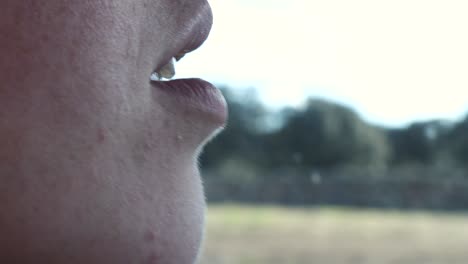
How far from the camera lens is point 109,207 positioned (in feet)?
1.19

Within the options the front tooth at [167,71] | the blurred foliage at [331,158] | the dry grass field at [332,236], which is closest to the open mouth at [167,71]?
the front tooth at [167,71]

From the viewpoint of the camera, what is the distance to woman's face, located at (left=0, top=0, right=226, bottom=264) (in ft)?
1.12

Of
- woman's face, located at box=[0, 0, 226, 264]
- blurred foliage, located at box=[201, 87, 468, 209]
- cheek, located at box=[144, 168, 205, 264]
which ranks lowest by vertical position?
blurred foliage, located at box=[201, 87, 468, 209]

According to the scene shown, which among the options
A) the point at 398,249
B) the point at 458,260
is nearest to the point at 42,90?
the point at 458,260

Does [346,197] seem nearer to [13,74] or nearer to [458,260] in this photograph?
[458,260]

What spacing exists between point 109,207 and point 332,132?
292cm

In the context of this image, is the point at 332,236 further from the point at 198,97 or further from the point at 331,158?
the point at 198,97

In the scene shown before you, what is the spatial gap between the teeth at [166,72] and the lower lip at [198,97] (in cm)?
1

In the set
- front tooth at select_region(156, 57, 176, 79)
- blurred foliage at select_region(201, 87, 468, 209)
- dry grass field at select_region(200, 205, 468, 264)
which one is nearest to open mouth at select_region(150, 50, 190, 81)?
front tooth at select_region(156, 57, 176, 79)

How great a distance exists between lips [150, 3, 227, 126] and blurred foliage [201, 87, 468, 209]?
2.07 metres

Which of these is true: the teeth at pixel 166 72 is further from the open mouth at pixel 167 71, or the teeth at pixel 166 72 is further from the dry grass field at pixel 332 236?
the dry grass field at pixel 332 236

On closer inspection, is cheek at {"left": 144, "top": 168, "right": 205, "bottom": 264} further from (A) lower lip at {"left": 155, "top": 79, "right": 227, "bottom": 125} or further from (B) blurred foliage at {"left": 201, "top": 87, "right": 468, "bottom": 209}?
(B) blurred foliage at {"left": 201, "top": 87, "right": 468, "bottom": 209}

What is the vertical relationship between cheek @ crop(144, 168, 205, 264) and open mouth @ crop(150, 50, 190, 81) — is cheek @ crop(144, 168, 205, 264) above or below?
below

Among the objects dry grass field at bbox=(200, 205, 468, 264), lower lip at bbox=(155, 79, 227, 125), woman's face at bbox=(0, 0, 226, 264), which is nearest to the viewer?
woman's face at bbox=(0, 0, 226, 264)
